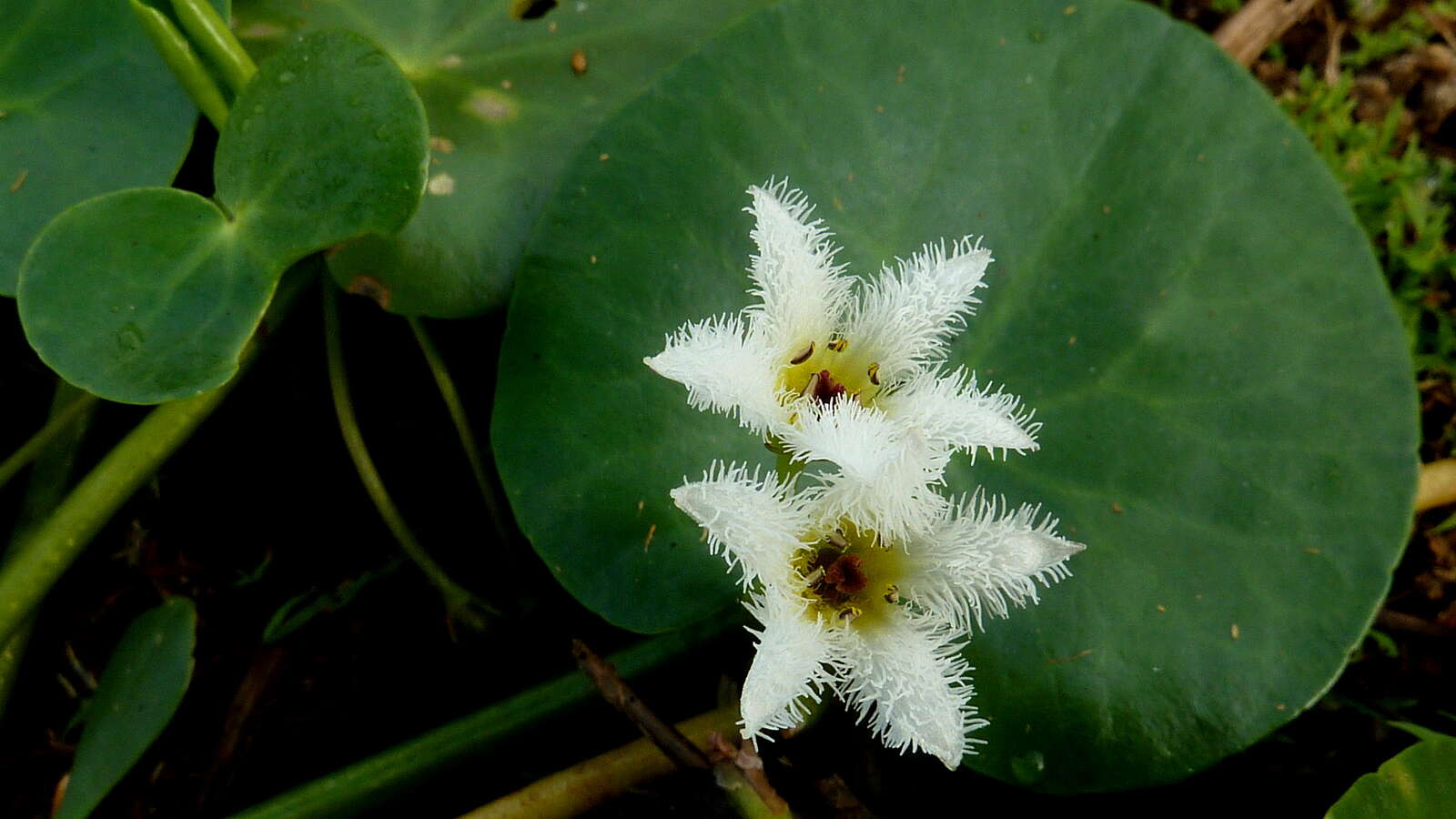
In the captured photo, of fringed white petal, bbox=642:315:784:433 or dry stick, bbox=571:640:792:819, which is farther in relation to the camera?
dry stick, bbox=571:640:792:819

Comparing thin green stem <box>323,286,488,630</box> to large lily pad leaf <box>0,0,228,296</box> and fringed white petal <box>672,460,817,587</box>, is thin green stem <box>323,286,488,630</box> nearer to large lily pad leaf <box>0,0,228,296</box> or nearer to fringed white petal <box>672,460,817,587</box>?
large lily pad leaf <box>0,0,228,296</box>

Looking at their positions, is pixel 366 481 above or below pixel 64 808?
above

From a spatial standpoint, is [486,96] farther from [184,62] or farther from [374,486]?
[374,486]

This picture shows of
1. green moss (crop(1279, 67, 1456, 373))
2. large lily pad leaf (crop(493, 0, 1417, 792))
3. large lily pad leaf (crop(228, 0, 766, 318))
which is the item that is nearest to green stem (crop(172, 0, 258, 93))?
large lily pad leaf (crop(228, 0, 766, 318))

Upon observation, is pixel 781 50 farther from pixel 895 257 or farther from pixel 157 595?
pixel 157 595

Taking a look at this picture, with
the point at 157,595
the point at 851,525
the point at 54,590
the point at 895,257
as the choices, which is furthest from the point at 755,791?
the point at 54,590
